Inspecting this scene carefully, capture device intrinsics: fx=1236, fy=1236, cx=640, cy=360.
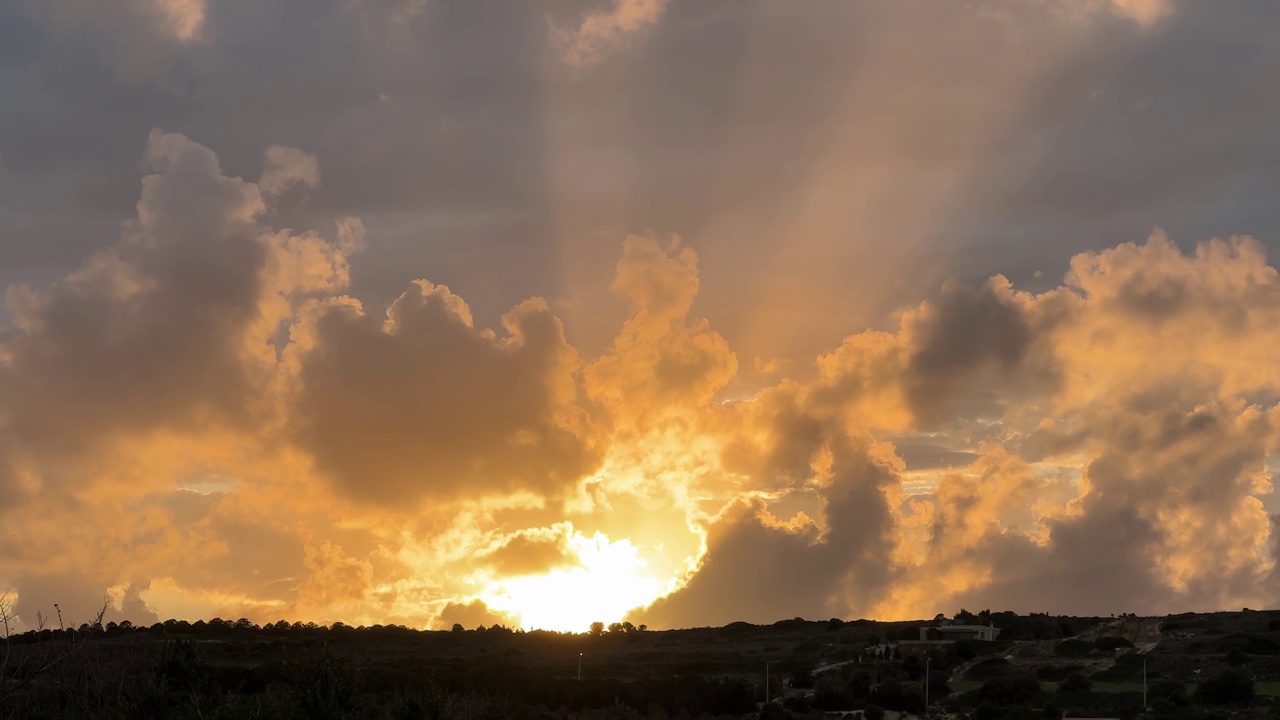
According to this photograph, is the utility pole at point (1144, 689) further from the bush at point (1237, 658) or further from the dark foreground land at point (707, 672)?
the bush at point (1237, 658)

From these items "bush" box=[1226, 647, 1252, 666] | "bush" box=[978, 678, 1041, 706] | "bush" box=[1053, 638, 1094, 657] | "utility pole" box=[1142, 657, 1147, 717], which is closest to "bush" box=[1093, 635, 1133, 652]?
"bush" box=[1053, 638, 1094, 657]

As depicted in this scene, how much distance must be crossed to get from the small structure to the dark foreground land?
228cm

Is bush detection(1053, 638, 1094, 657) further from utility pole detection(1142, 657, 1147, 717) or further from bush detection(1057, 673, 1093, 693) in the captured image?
bush detection(1057, 673, 1093, 693)

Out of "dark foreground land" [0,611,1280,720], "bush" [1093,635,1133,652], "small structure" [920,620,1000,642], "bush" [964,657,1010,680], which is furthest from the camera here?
"small structure" [920,620,1000,642]

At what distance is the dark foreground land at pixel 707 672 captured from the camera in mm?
61594

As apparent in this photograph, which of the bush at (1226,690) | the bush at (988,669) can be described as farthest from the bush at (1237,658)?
the bush at (988,669)

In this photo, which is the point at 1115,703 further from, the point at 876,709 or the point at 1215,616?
the point at 1215,616

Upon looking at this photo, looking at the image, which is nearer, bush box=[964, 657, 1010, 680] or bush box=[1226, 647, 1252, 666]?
bush box=[1226, 647, 1252, 666]

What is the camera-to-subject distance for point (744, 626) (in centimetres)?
18262

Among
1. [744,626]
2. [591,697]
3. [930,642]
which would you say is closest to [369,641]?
[744,626]

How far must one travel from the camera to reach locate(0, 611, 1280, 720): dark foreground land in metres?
61.6

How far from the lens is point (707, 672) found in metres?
138

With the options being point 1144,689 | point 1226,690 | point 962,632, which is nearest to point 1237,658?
point 1226,690

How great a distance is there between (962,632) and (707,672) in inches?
1336
